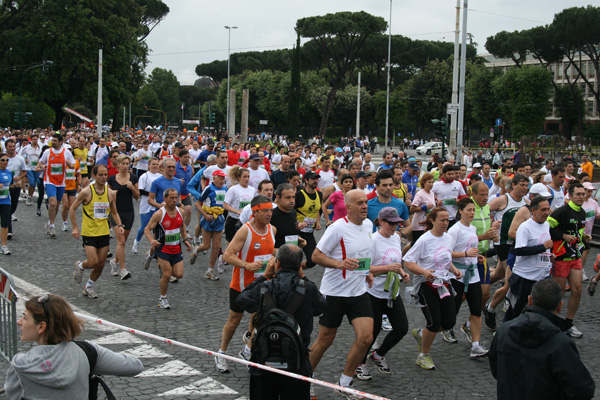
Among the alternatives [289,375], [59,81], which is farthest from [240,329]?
[59,81]

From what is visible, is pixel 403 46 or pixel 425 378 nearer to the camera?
pixel 425 378

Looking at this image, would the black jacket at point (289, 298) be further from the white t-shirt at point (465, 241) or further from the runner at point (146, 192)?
the runner at point (146, 192)

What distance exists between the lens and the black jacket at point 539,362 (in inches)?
138

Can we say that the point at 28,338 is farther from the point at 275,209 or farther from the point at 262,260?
the point at 275,209

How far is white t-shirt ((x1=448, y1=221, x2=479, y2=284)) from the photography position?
6.57 meters

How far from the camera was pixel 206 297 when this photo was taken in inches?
346

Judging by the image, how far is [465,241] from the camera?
261 inches

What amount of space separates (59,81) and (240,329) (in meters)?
48.6

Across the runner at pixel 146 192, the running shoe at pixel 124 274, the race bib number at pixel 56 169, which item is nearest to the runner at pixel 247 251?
the running shoe at pixel 124 274

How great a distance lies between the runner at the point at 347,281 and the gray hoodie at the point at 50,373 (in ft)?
8.07

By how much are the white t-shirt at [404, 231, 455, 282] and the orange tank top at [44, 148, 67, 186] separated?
9.25m

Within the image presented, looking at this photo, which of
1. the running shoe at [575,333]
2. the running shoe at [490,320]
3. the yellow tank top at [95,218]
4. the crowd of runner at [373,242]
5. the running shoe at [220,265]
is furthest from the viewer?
the running shoe at [220,265]

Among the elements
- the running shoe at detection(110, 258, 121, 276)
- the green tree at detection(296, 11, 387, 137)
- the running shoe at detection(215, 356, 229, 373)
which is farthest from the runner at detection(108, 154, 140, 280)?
the green tree at detection(296, 11, 387, 137)

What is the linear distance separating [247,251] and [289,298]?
1819 millimetres
